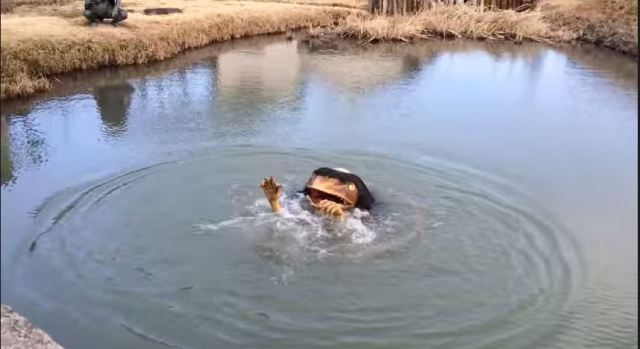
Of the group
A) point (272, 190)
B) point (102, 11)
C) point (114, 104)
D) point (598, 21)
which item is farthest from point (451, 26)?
point (272, 190)

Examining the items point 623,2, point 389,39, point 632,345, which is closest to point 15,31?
point 389,39

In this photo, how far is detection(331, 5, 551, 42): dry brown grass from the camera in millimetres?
22844

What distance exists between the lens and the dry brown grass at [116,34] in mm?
15008

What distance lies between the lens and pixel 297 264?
7871mm

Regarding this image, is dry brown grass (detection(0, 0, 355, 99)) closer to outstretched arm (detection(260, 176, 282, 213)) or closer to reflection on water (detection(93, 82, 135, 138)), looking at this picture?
reflection on water (detection(93, 82, 135, 138))

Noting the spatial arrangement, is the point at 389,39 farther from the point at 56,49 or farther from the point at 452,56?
the point at 56,49

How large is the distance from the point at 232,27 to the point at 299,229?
1374 cm

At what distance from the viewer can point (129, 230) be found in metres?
8.62

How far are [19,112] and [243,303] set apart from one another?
26.8 ft

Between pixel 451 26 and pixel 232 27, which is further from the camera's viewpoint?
pixel 451 26

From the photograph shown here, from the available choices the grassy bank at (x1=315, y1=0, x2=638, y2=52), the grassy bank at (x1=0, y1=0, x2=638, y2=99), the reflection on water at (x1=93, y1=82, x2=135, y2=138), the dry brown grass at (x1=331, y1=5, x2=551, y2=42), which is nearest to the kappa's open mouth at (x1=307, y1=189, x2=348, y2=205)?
the reflection on water at (x1=93, y1=82, x2=135, y2=138)

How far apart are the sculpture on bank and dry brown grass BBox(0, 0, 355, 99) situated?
251mm

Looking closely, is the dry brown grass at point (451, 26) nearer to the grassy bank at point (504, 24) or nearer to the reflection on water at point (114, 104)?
the grassy bank at point (504, 24)

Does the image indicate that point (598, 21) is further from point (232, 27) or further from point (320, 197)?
point (320, 197)
